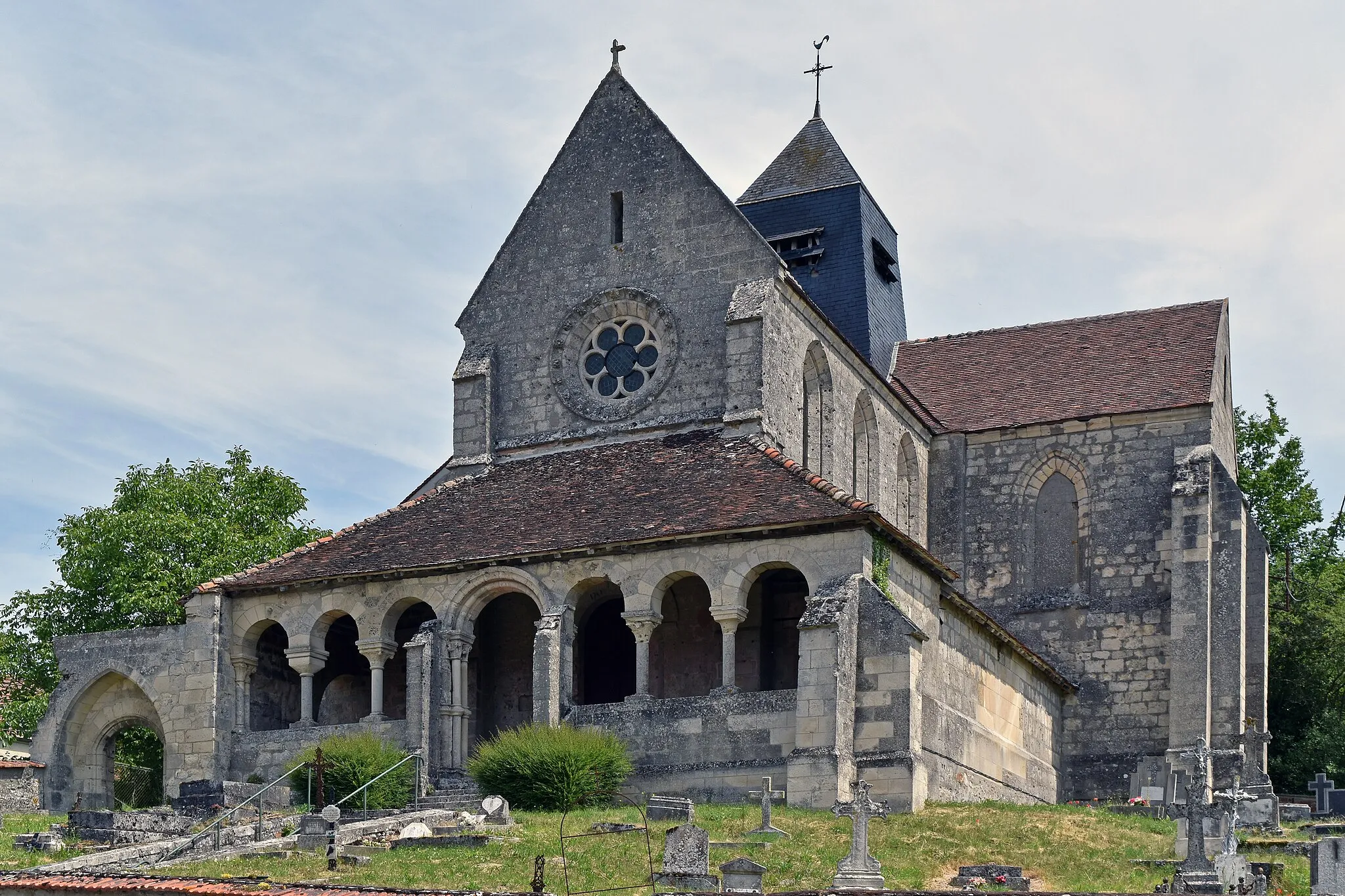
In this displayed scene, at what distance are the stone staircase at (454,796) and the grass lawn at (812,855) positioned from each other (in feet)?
4.37

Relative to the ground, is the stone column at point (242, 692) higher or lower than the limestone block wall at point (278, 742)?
higher

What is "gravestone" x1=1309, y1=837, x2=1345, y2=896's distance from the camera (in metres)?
21.0

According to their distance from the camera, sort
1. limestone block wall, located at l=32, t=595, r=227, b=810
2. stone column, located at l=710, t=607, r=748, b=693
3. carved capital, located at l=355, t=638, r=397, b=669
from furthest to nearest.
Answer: limestone block wall, located at l=32, t=595, r=227, b=810 < carved capital, located at l=355, t=638, r=397, b=669 < stone column, located at l=710, t=607, r=748, b=693

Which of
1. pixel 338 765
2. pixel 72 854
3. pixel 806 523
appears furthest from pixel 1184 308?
pixel 72 854

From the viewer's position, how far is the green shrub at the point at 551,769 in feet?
99.7

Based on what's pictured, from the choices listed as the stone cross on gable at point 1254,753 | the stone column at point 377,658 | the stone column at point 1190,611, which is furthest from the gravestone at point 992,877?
the stone column at point 1190,611

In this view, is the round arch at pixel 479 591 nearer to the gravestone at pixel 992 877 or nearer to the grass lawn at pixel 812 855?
the grass lawn at pixel 812 855

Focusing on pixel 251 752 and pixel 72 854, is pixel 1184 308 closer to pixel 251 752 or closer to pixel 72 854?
pixel 251 752

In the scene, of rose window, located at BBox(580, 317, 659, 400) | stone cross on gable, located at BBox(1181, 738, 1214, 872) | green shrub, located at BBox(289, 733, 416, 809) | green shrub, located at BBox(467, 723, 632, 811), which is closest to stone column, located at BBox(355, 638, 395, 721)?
green shrub, located at BBox(289, 733, 416, 809)

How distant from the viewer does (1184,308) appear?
45.6m

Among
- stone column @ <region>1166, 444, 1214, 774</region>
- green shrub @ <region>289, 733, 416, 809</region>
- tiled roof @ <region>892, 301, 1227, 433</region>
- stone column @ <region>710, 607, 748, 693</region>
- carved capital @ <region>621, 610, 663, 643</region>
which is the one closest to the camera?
green shrub @ <region>289, 733, 416, 809</region>

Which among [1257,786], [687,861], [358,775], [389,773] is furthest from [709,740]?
[687,861]

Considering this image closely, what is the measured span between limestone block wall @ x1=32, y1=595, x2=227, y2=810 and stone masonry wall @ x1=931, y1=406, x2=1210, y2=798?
15186 millimetres

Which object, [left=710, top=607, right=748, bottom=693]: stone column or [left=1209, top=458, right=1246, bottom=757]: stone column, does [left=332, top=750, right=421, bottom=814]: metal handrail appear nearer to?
[left=710, top=607, right=748, bottom=693]: stone column
